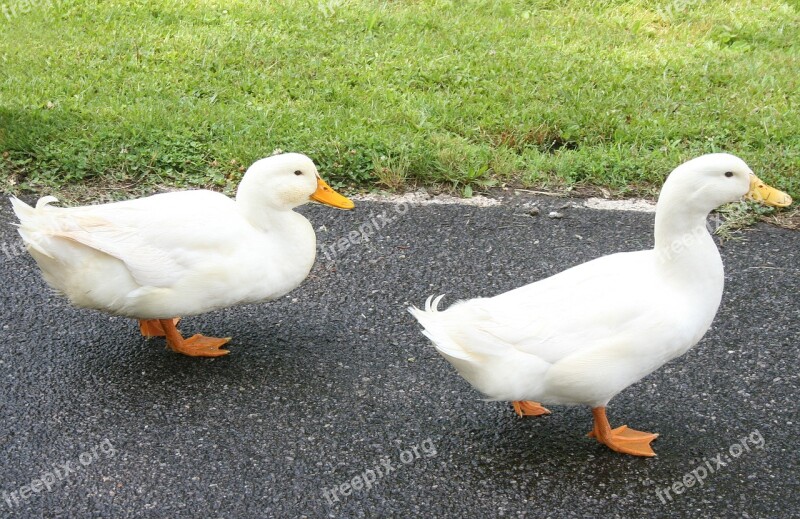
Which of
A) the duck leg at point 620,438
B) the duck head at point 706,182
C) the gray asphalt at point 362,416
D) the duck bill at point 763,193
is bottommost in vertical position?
the gray asphalt at point 362,416

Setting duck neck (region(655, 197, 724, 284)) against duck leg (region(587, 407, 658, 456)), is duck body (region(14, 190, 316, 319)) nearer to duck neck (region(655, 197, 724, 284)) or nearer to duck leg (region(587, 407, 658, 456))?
duck leg (region(587, 407, 658, 456))

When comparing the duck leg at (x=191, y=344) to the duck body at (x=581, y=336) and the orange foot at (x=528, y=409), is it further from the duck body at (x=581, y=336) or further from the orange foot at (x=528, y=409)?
the orange foot at (x=528, y=409)

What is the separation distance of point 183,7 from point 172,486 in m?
5.28

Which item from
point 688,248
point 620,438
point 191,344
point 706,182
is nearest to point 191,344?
point 191,344

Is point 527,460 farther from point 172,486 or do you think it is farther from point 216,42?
point 216,42

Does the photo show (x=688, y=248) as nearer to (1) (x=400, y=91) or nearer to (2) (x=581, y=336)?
(2) (x=581, y=336)

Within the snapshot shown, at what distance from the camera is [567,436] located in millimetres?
3557

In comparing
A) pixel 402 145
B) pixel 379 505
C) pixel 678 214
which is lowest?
pixel 379 505

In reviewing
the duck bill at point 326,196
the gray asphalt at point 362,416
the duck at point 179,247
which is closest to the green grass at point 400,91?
the gray asphalt at point 362,416

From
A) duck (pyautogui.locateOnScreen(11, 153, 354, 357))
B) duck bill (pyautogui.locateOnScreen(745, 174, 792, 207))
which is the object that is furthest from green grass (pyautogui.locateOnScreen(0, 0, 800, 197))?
duck bill (pyautogui.locateOnScreen(745, 174, 792, 207))

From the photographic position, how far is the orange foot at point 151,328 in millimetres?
4129

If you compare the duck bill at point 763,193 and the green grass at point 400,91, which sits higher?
the duck bill at point 763,193

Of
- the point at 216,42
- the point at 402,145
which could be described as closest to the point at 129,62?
the point at 216,42

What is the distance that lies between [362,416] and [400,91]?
129 inches
